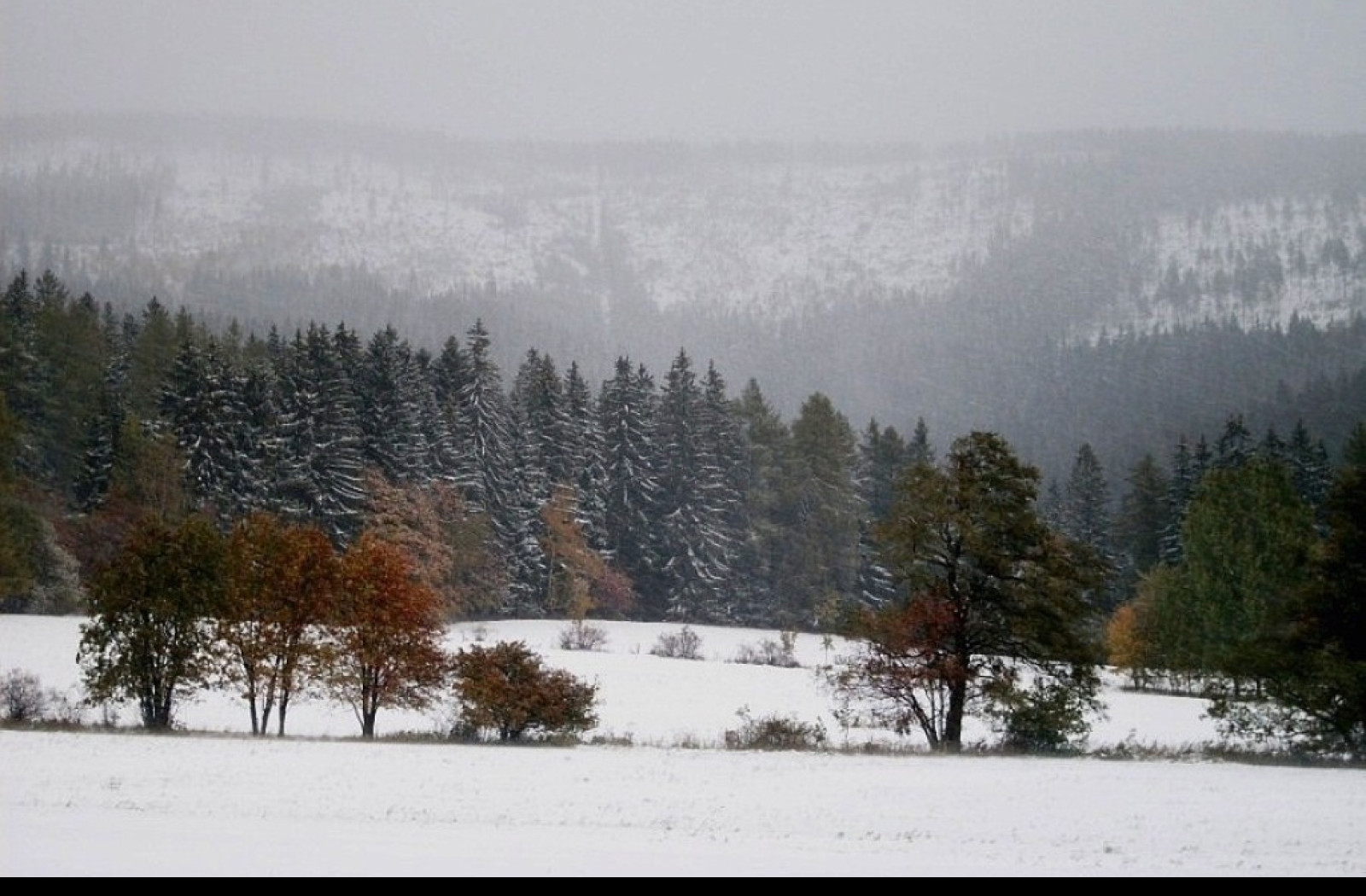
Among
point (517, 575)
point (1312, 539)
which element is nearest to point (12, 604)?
point (517, 575)

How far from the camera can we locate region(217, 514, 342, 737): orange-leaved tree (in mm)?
32219

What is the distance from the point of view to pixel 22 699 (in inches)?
1243

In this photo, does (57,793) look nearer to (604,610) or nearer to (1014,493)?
(1014,493)

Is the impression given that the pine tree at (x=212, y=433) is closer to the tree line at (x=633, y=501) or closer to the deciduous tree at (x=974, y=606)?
the tree line at (x=633, y=501)

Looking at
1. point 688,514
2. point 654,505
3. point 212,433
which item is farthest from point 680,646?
point 212,433

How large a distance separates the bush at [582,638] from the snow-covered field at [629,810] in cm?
2487

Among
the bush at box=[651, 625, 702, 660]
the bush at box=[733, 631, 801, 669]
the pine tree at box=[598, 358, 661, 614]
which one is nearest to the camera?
the bush at box=[733, 631, 801, 669]

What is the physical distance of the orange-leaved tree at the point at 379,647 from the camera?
32.2 metres

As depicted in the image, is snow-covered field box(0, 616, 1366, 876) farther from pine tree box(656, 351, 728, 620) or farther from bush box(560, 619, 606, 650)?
pine tree box(656, 351, 728, 620)

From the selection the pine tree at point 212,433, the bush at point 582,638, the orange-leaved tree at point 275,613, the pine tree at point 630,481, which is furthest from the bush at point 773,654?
the orange-leaved tree at point 275,613

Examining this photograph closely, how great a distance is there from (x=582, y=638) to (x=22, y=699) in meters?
32.0

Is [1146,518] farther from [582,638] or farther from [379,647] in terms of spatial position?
[379,647]

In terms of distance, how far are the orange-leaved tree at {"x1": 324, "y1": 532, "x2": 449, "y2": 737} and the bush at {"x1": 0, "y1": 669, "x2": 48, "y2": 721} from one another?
778cm

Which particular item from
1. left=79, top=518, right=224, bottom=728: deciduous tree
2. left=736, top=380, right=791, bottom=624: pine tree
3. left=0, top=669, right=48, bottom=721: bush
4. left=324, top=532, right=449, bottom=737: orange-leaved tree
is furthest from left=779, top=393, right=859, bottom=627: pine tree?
left=0, top=669, right=48, bottom=721: bush
